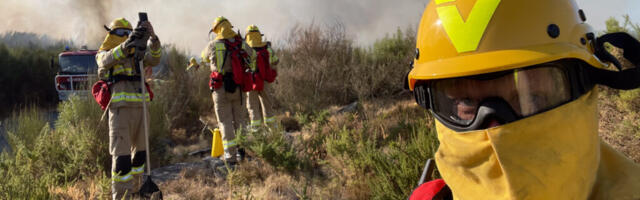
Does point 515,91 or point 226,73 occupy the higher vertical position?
point 226,73

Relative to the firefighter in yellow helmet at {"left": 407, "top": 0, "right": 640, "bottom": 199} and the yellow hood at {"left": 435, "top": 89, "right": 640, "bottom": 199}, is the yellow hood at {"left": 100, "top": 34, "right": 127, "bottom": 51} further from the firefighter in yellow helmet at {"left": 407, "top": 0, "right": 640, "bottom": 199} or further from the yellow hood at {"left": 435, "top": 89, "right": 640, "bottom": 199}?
the yellow hood at {"left": 435, "top": 89, "right": 640, "bottom": 199}

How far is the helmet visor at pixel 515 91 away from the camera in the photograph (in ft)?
3.21

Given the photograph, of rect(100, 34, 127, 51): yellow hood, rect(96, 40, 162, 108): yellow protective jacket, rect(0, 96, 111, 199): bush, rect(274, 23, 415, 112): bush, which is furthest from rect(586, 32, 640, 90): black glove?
rect(274, 23, 415, 112): bush

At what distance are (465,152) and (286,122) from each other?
7.26 metres

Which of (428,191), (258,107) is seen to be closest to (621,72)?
(428,191)

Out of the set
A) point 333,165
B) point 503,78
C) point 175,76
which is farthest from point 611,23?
point 175,76

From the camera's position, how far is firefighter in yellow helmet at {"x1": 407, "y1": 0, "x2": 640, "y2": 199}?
94 centimetres

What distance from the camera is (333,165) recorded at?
404 centimetres

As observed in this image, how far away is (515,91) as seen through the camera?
3.32 ft

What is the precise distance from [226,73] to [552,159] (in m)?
4.62

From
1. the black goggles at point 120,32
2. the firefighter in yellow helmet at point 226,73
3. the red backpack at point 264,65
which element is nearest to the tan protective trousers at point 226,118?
the firefighter in yellow helmet at point 226,73

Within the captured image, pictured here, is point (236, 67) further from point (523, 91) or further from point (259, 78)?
point (523, 91)

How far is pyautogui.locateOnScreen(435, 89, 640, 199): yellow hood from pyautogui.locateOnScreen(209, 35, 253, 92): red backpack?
14.2 ft

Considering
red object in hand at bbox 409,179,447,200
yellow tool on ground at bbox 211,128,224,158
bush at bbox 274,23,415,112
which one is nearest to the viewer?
red object in hand at bbox 409,179,447,200
